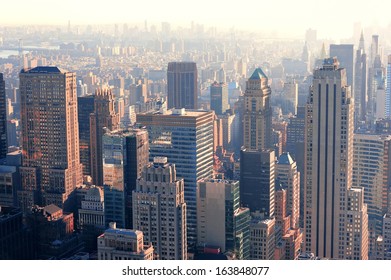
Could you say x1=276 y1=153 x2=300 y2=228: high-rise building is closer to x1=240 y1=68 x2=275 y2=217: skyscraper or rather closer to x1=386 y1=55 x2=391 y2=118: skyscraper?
x1=240 y1=68 x2=275 y2=217: skyscraper

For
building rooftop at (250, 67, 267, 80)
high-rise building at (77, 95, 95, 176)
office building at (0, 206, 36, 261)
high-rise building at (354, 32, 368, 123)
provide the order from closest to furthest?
1. office building at (0, 206, 36, 261)
2. building rooftop at (250, 67, 267, 80)
3. high-rise building at (354, 32, 368, 123)
4. high-rise building at (77, 95, 95, 176)

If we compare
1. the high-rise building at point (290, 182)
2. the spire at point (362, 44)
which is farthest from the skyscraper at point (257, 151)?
the spire at point (362, 44)

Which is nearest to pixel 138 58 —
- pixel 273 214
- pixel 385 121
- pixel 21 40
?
pixel 21 40

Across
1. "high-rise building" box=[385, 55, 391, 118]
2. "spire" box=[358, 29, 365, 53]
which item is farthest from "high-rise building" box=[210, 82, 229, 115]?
"high-rise building" box=[385, 55, 391, 118]

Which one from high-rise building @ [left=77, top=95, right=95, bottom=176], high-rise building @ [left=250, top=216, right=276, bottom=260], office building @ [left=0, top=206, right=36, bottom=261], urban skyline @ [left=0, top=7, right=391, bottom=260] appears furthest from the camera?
high-rise building @ [left=77, top=95, right=95, bottom=176]

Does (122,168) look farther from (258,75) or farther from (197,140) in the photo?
(258,75)

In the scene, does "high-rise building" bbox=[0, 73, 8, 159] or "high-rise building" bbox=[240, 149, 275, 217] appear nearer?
"high-rise building" bbox=[240, 149, 275, 217]

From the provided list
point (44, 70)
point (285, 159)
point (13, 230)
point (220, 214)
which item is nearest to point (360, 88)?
point (285, 159)
